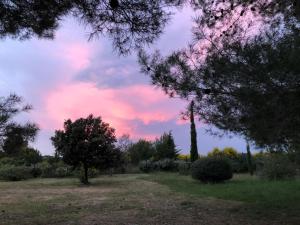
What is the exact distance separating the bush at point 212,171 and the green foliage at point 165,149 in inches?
624

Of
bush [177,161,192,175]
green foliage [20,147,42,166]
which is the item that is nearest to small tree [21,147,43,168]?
green foliage [20,147,42,166]

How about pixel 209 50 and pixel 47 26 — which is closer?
pixel 47 26

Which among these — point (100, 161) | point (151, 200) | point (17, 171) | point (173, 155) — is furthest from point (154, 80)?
point (173, 155)

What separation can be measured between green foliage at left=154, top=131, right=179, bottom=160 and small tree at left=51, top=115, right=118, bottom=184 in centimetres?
1400

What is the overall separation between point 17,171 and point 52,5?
2335 centimetres

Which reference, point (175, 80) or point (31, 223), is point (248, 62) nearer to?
point (175, 80)

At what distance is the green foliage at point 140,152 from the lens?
38.1 meters

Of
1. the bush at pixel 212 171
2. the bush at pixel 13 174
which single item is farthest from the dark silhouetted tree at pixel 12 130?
the bush at pixel 13 174

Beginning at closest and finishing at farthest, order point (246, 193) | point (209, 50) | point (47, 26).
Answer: point (47, 26) → point (209, 50) → point (246, 193)

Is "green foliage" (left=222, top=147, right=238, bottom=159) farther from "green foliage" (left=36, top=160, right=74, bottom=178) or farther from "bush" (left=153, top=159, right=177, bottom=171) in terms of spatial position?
"green foliage" (left=36, top=160, right=74, bottom=178)

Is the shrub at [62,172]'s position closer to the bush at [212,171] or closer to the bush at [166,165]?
the bush at [166,165]

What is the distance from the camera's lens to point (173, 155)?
39.6 metres

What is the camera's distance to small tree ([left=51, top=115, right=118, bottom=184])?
2408cm

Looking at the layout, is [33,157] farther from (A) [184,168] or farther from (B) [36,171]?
(A) [184,168]
